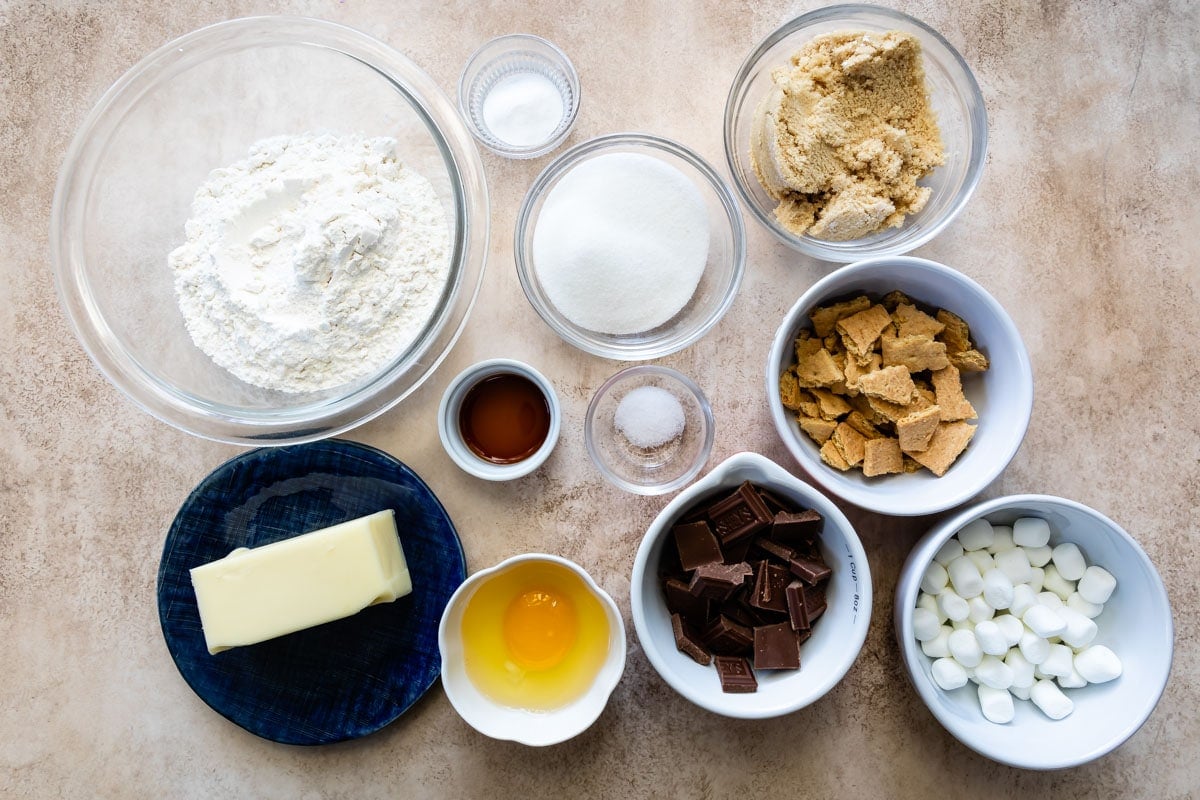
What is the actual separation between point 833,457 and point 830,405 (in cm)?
10

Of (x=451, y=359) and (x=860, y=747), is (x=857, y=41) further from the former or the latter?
(x=860, y=747)

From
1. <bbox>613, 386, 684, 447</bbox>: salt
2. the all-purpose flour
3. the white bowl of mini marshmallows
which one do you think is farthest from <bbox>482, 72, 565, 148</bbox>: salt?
the white bowl of mini marshmallows

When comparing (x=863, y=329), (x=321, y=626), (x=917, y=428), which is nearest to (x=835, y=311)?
(x=863, y=329)

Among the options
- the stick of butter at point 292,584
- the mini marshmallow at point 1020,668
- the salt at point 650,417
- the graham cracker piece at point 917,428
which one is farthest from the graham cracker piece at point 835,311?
the stick of butter at point 292,584

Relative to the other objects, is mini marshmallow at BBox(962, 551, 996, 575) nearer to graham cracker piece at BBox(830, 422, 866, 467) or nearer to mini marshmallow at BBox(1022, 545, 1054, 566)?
mini marshmallow at BBox(1022, 545, 1054, 566)

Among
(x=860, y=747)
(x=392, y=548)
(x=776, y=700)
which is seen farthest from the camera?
(x=860, y=747)

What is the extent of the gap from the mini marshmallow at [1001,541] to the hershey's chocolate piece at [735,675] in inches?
23.0

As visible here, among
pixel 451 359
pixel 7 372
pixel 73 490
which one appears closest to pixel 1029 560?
pixel 451 359

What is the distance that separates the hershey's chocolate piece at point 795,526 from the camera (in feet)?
4.61

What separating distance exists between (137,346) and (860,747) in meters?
1.81

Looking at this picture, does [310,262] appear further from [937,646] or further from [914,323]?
[937,646]

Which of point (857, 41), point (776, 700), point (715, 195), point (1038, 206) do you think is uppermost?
point (857, 41)

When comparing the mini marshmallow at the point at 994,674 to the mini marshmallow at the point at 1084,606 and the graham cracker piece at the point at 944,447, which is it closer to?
the mini marshmallow at the point at 1084,606

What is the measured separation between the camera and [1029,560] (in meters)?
1.54
